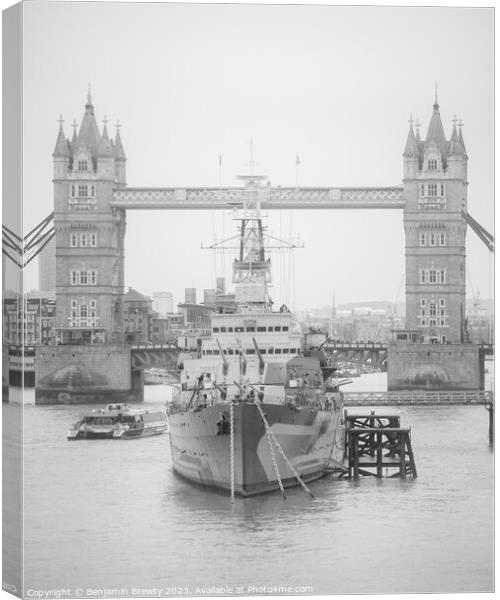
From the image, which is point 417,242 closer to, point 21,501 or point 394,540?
point 394,540

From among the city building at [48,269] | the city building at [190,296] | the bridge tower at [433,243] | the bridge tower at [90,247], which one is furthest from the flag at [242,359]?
the bridge tower at [90,247]

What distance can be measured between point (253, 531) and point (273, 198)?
26962 mm

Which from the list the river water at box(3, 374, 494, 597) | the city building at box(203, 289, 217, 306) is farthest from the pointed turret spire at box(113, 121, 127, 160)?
the river water at box(3, 374, 494, 597)

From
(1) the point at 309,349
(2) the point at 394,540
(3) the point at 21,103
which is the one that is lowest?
(2) the point at 394,540

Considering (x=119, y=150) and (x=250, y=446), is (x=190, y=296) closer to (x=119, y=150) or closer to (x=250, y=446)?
(x=119, y=150)

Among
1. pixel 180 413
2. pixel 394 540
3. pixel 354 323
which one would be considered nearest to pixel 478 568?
pixel 394 540

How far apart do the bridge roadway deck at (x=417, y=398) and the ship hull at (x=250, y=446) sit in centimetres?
1888

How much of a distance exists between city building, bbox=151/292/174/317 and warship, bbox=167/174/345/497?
1965 cm

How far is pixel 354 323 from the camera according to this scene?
71688mm

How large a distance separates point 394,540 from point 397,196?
40.9 metres

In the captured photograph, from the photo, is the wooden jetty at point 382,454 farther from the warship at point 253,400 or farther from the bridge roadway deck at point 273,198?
the bridge roadway deck at point 273,198

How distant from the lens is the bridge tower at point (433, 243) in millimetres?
69750

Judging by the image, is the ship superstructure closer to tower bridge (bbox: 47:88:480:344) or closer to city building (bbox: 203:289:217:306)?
city building (bbox: 203:289:217:306)

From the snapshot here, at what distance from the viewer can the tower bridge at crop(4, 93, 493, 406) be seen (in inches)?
2751
